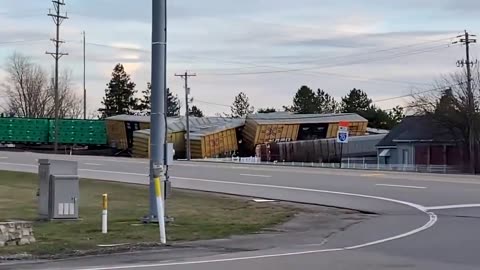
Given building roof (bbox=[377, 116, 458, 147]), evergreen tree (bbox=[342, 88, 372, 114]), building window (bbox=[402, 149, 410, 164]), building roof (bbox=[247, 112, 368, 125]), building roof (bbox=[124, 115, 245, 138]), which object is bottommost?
building window (bbox=[402, 149, 410, 164])

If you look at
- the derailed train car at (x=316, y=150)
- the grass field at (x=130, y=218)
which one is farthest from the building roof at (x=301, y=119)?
the grass field at (x=130, y=218)

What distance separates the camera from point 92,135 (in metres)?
84.7

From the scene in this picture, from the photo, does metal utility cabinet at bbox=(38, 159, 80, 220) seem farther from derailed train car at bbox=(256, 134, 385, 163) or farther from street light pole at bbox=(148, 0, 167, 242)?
derailed train car at bbox=(256, 134, 385, 163)

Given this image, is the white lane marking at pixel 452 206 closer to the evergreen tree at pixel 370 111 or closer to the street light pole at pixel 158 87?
the street light pole at pixel 158 87

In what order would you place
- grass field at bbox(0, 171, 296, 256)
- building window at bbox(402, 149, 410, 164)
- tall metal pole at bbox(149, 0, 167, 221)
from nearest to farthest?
grass field at bbox(0, 171, 296, 256), tall metal pole at bbox(149, 0, 167, 221), building window at bbox(402, 149, 410, 164)

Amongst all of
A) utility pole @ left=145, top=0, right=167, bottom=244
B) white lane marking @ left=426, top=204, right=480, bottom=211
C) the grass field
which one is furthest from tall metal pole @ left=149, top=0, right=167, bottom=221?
white lane marking @ left=426, top=204, right=480, bottom=211

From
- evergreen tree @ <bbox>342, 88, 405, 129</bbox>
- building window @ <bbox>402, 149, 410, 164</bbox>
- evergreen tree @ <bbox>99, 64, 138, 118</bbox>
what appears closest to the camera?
building window @ <bbox>402, 149, 410, 164</bbox>

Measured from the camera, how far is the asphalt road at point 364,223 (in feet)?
37.2

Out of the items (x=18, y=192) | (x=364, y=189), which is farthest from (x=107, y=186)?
(x=364, y=189)

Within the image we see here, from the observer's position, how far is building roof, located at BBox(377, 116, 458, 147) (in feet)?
222

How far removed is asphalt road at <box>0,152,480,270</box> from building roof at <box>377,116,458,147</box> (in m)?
33.0

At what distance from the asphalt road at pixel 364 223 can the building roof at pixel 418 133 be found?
33037mm

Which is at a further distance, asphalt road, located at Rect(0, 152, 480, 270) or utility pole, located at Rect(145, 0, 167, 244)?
utility pole, located at Rect(145, 0, 167, 244)

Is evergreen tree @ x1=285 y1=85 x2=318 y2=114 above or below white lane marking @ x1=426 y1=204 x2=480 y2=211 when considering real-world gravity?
above
